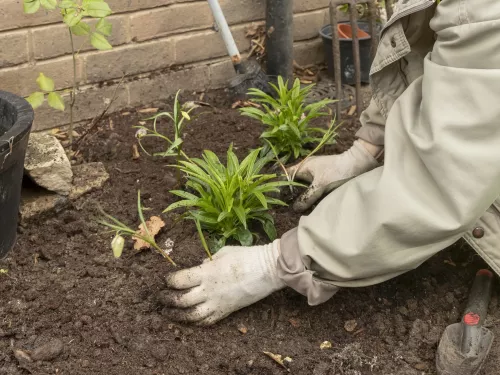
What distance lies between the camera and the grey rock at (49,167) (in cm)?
254

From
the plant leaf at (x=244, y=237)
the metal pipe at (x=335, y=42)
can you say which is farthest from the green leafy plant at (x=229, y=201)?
the metal pipe at (x=335, y=42)

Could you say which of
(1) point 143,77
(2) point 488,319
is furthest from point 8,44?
(2) point 488,319

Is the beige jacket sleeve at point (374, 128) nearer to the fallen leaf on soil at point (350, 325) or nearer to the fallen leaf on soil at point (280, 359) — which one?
the fallen leaf on soil at point (350, 325)

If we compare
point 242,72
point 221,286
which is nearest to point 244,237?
point 221,286

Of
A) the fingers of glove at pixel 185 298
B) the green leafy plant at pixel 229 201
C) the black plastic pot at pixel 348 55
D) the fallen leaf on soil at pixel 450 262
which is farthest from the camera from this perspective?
the black plastic pot at pixel 348 55

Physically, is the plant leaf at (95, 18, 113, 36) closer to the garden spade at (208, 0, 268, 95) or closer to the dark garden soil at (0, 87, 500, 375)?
the dark garden soil at (0, 87, 500, 375)

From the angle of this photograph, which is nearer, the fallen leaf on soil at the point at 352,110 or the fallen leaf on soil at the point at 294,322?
the fallen leaf on soil at the point at 294,322

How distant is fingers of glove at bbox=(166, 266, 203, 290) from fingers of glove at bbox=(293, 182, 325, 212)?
1.96ft

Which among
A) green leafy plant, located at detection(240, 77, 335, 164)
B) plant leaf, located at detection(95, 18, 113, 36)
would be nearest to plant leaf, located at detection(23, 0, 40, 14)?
plant leaf, located at detection(95, 18, 113, 36)

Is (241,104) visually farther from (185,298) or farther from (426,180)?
(426,180)

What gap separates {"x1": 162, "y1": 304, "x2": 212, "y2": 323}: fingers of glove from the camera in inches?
83.5

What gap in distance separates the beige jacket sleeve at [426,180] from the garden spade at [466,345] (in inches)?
11.4

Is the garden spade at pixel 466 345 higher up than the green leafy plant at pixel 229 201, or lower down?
lower down

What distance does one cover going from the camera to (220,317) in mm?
2156
